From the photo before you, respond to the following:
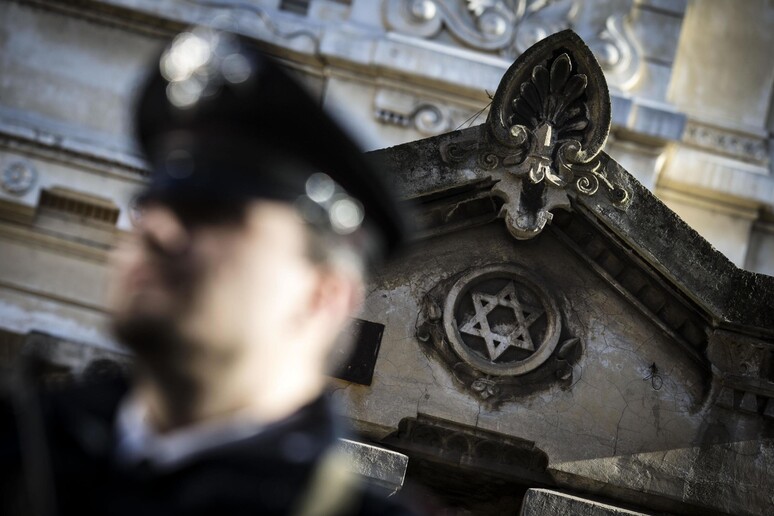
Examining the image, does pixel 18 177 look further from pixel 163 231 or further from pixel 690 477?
pixel 163 231

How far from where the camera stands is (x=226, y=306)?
79.1 inches

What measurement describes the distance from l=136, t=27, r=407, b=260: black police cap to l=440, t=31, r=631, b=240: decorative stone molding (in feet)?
11.9

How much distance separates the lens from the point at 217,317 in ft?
6.55

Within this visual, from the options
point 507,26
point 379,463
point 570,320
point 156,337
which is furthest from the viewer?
point 507,26

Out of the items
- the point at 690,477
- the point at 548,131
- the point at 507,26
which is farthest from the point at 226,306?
the point at 507,26

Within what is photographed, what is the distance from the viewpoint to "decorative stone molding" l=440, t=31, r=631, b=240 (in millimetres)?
5867

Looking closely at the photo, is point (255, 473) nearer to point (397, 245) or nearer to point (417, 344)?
point (397, 245)

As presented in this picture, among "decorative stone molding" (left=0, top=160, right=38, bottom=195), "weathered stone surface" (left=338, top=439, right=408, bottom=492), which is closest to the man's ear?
"weathered stone surface" (left=338, top=439, right=408, bottom=492)

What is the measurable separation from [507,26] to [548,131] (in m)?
5.30

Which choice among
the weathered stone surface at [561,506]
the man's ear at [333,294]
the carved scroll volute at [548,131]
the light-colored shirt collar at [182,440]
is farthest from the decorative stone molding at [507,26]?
A: the light-colored shirt collar at [182,440]

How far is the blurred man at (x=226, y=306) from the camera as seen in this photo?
1.99 meters

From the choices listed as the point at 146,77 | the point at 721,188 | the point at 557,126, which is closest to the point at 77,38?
the point at 721,188

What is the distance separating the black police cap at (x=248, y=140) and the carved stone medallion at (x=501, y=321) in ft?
11.8

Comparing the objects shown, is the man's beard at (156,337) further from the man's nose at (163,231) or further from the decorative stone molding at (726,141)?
the decorative stone molding at (726,141)
